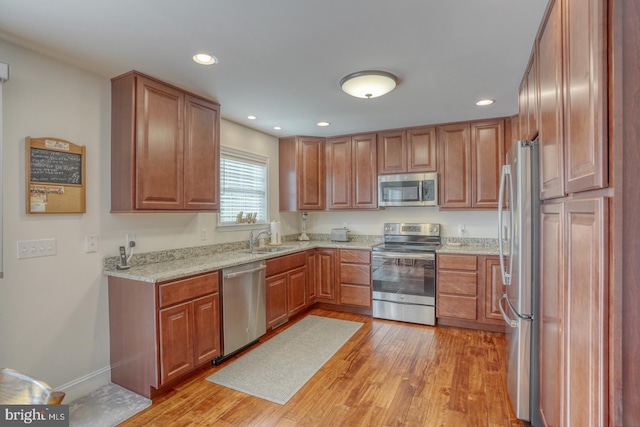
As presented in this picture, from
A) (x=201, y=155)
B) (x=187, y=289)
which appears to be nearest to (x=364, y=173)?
(x=201, y=155)

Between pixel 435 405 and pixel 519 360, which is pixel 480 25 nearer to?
pixel 519 360

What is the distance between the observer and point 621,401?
0.80 meters

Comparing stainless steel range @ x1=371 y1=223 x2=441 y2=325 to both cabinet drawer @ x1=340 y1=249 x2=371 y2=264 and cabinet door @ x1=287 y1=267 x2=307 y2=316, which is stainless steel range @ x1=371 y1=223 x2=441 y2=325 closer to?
cabinet drawer @ x1=340 y1=249 x2=371 y2=264

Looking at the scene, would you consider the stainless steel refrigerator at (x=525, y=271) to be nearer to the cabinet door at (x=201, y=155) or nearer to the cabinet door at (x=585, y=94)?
the cabinet door at (x=585, y=94)

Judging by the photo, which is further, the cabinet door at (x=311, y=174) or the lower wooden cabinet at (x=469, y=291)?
the cabinet door at (x=311, y=174)

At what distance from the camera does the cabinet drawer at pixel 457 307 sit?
3.46 meters

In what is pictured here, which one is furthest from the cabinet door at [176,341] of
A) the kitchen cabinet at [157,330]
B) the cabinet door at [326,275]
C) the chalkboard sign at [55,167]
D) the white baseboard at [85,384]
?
the cabinet door at [326,275]

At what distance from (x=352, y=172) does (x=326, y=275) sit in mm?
1470

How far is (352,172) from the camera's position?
4.33 metres

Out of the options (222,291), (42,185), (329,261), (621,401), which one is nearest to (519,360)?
(621,401)

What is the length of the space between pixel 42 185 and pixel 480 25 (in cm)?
295

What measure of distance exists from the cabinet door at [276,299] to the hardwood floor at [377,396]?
73cm

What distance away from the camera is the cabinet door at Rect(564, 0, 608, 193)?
85 cm

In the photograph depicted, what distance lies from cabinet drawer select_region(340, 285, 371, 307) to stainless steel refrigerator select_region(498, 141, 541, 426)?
211 centimetres
